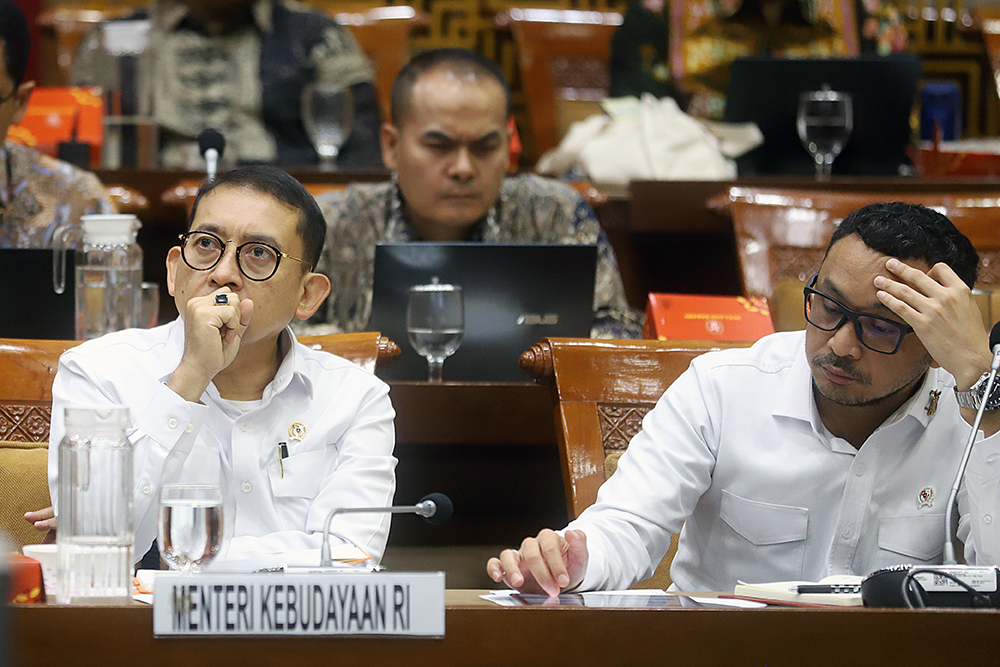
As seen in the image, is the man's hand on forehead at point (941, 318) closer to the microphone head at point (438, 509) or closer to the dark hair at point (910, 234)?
the dark hair at point (910, 234)

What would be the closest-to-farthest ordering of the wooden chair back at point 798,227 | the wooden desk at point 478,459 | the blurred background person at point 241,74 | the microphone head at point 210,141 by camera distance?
1. the wooden desk at point 478,459
2. the microphone head at point 210,141
3. the wooden chair back at point 798,227
4. the blurred background person at point 241,74

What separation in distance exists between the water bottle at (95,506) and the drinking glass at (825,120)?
2362mm

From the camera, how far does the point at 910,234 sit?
5.10 ft

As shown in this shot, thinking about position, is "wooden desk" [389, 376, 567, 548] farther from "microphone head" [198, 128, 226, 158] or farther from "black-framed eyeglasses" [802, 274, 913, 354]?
"microphone head" [198, 128, 226, 158]

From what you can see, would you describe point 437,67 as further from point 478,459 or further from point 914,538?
point 914,538

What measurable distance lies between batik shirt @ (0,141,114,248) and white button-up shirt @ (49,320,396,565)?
1106 mm

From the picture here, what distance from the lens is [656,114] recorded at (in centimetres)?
331

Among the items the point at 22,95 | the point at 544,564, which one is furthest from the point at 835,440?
the point at 22,95

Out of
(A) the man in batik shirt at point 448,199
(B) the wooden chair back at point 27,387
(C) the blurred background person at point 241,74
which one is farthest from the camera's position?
(C) the blurred background person at point 241,74

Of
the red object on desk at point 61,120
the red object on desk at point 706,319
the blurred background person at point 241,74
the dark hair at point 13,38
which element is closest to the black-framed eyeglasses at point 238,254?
the red object on desk at point 706,319

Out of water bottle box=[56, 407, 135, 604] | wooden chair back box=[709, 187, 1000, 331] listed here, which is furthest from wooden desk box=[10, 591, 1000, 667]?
wooden chair back box=[709, 187, 1000, 331]

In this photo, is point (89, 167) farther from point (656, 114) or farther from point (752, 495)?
point (752, 495)

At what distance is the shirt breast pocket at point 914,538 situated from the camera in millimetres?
1616

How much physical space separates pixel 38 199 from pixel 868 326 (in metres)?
1.87
